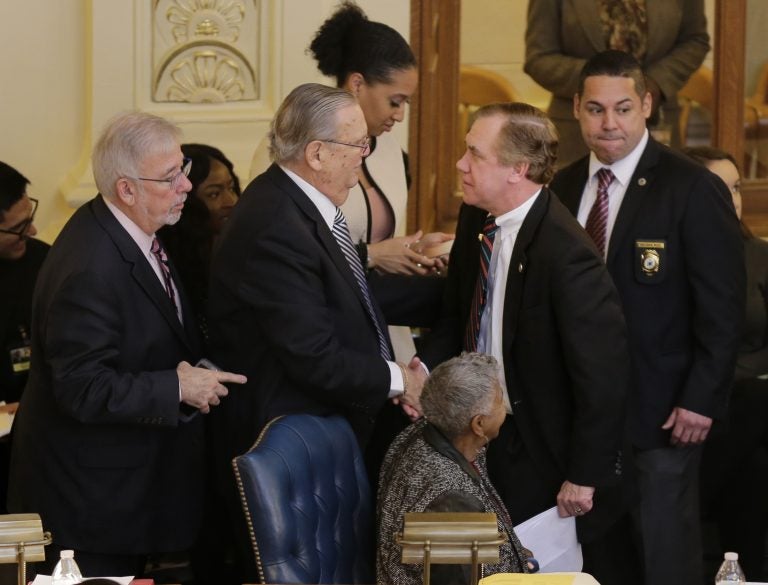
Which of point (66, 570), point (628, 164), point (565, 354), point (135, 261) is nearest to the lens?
point (66, 570)

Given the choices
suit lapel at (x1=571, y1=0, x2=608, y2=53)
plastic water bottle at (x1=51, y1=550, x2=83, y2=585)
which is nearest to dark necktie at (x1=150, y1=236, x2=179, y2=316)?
plastic water bottle at (x1=51, y1=550, x2=83, y2=585)

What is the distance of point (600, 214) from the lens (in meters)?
4.17

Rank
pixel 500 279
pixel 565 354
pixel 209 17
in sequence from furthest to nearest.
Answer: pixel 209 17
pixel 500 279
pixel 565 354

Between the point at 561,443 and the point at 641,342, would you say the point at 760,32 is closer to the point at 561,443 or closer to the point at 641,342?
the point at 641,342

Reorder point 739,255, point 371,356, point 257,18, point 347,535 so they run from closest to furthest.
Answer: point 347,535, point 371,356, point 739,255, point 257,18

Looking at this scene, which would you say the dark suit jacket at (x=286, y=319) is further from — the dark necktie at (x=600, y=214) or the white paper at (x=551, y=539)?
the dark necktie at (x=600, y=214)

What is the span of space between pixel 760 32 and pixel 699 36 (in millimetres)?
266

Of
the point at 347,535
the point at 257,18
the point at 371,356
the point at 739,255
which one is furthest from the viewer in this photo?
the point at 257,18

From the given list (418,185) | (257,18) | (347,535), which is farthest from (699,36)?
(347,535)

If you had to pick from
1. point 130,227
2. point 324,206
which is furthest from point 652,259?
point 130,227

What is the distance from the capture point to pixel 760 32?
5957 millimetres

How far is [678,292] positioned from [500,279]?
633 mm

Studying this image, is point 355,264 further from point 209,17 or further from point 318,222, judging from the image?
point 209,17

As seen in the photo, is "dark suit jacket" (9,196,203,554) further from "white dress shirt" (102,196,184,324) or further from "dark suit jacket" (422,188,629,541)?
"dark suit jacket" (422,188,629,541)
